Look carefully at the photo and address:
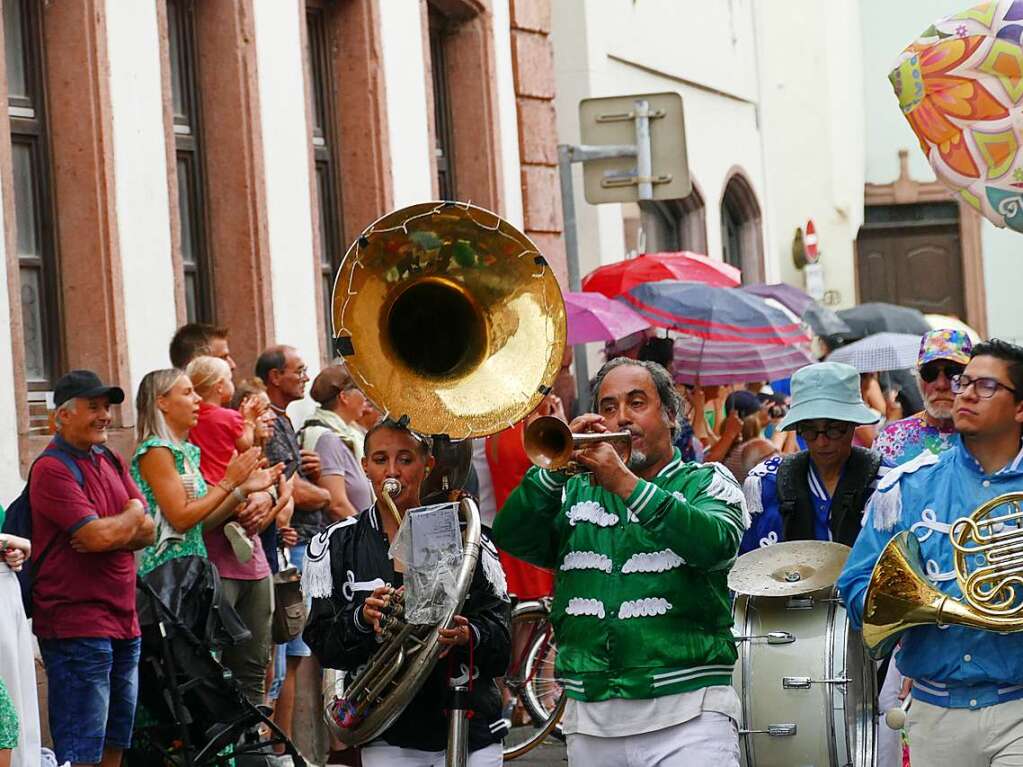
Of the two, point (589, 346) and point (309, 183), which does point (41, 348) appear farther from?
point (589, 346)

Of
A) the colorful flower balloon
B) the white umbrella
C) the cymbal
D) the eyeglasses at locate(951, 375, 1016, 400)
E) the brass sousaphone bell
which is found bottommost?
the cymbal

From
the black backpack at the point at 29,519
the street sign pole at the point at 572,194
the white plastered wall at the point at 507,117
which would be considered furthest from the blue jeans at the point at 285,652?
the white plastered wall at the point at 507,117

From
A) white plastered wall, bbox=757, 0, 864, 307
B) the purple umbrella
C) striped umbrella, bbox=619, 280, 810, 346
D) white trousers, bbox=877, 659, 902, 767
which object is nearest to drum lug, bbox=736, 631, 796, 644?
white trousers, bbox=877, 659, 902, 767

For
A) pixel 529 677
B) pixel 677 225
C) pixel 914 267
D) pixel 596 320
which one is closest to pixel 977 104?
pixel 529 677

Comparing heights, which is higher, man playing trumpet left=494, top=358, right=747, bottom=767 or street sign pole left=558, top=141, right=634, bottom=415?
street sign pole left=558, top=141, right=634, bottom=415

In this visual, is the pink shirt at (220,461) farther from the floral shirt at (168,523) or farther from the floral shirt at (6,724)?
the floral shirt at (6,724)

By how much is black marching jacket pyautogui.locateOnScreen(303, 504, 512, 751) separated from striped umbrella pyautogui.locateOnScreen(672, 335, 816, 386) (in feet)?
26.8

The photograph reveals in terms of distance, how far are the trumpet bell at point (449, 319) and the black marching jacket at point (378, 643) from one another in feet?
1.69

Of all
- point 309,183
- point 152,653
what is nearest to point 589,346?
point 309,183

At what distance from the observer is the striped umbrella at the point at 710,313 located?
1441 cm

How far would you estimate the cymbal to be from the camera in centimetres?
731

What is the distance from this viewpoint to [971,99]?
25.1 ft

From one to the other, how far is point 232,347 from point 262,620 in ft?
10.8

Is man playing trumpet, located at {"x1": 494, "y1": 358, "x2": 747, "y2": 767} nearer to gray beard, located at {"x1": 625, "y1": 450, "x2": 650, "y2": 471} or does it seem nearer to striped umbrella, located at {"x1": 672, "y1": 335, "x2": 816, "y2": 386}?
gray beard, located at {"x1": 625, "y1": 450, "x2": 650, "y2": 471}
